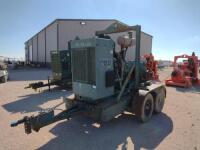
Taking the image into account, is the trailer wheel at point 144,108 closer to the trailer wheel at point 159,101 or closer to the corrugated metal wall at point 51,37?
the trailer wheel at point 159,101

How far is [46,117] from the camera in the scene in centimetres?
349

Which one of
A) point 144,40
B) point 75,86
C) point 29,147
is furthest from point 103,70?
point 144,40

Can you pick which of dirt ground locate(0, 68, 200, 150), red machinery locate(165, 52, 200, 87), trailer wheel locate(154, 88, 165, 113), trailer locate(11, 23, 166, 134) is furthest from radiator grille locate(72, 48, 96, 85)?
red machinery locate(165, 52, 200, 87)

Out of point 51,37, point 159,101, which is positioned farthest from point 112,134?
point 51,37

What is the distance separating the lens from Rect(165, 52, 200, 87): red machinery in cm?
1134

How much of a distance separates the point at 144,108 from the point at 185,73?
28.3 ft

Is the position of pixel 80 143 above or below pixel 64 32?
below

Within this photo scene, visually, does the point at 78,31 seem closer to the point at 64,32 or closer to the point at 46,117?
the point at 64,32

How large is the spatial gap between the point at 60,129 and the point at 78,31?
21873mm

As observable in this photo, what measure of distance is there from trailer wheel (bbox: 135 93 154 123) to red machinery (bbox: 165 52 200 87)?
6.74 metres

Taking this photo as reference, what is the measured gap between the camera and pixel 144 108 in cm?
498

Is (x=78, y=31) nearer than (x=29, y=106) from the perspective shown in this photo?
No

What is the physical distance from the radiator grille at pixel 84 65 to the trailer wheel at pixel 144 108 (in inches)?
54.5

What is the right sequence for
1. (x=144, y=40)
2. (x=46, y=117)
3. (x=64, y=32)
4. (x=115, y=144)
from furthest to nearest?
(x=144, y=40), (x=64, y=32), (x=115, y=144), (x=46, y=117)
